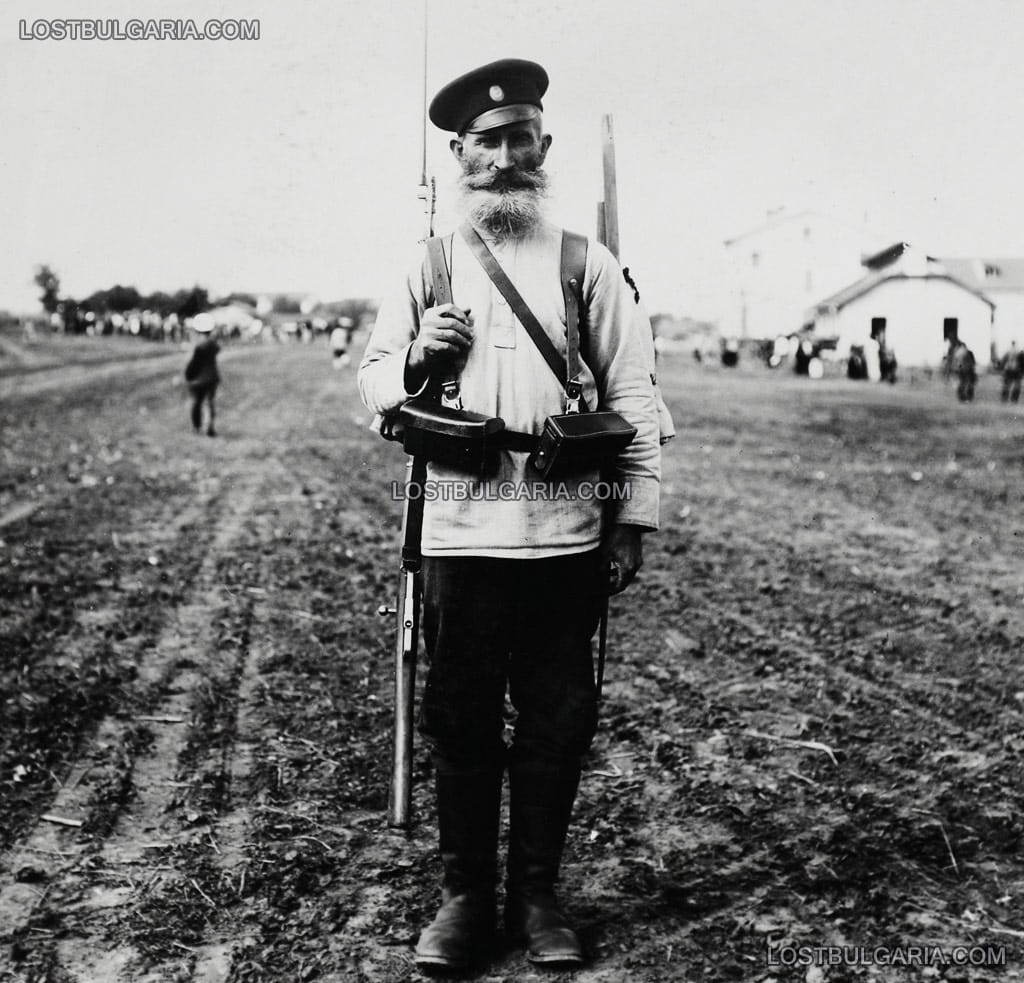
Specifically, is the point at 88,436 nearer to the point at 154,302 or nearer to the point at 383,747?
the point at 383,747

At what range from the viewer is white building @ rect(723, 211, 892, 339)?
8.58m

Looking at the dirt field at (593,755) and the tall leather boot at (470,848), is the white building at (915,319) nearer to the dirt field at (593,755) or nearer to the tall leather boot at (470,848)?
the dirt field at (593,755)

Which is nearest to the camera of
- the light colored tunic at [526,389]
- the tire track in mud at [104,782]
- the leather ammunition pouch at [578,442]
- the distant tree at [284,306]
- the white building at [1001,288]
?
the leather ammunition pouch at [578,442]

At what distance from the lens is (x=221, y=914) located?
10.5ft

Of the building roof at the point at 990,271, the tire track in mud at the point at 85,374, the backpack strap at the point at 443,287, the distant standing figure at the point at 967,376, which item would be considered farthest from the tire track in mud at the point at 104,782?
the building roof at the point at 990,271

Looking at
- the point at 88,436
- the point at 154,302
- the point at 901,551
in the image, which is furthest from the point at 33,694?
the point at 154,302

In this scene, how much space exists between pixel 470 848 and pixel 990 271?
3576 cm

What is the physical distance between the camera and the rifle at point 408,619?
303 centimetres

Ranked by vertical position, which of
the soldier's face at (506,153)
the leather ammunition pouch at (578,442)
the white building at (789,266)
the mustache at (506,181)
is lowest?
the leather ammunition pouch at (578,442)

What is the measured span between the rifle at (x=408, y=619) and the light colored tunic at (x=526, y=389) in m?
0.07

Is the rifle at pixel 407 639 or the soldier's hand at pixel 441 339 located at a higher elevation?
the soldier's hand at pixel 441 339

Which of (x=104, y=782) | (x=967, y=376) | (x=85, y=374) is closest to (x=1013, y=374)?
(x=967, y=376)

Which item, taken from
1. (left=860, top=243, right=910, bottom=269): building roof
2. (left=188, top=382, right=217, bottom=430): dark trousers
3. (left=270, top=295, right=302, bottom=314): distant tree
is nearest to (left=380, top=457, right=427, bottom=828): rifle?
(left=860, top=243, right=910, bottom=269): building roof

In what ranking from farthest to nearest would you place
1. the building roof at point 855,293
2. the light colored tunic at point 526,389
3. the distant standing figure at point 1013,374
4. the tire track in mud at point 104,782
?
the distant standing figure at point 1013,374
the building roof at point 855,293
the tire track in mud at point 104,782
the light colored tunic at point 526,389
